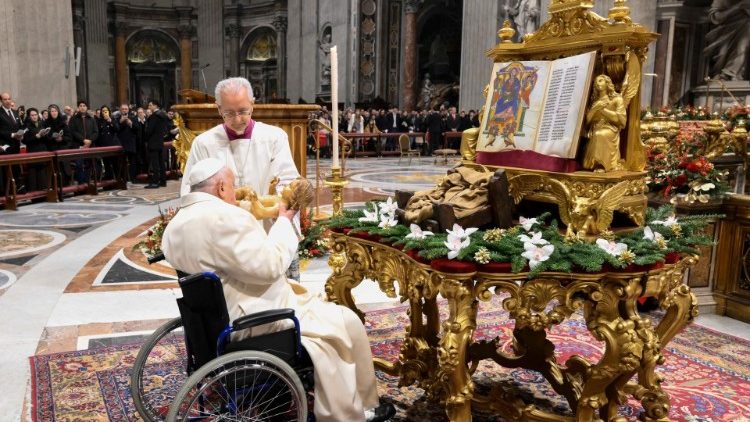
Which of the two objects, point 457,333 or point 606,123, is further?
point 606,123

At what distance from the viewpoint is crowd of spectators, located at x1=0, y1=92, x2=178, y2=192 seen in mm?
10211

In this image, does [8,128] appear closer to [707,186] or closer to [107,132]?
[107,132]

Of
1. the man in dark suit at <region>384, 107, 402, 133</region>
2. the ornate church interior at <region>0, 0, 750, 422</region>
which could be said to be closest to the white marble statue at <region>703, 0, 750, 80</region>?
the ornate church interior at <region>0, 0, 750, 422</region>

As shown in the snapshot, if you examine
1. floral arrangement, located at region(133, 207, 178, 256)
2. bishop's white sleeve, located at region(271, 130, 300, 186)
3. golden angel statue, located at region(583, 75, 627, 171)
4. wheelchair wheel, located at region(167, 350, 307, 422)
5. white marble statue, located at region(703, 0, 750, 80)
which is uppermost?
white marble statue, located at region(703, 0, 750, 80)

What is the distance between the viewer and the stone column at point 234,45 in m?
30.5

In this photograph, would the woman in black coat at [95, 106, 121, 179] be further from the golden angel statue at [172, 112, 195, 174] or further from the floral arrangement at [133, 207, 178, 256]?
the golden angel statue at [172, 112, 195, 174]

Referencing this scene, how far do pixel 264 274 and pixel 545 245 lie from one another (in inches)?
42.7

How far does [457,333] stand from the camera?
2.50 metres

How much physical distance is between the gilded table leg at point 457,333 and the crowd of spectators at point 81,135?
9224 mm

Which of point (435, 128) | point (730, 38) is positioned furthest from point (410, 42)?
point (730, 38)

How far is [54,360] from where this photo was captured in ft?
12.5

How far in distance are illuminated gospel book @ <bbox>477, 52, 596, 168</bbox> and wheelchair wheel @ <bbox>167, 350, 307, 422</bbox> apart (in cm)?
156

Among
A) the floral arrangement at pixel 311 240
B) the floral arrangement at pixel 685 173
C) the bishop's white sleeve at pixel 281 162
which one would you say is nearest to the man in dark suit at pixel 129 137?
the floral arrangement at pixel 311 240

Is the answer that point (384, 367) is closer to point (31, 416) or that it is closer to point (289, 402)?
point (289, 402)
